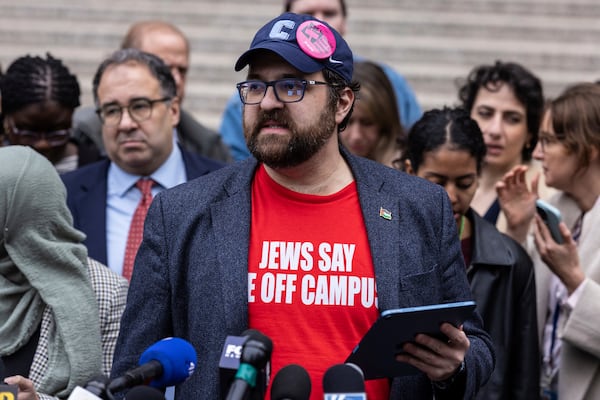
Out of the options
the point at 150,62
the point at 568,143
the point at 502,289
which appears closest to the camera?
the point at 502,289

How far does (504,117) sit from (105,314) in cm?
266

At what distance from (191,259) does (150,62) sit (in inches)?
86.4

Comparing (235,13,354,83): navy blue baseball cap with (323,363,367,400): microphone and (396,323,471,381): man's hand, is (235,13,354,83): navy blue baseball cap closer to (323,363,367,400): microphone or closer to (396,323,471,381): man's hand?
(396,323,471,381): man's hand

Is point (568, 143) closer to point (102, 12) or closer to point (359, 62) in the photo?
point (359, 62)

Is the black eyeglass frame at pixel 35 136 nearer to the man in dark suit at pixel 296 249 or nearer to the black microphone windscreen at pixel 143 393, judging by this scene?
the man in dark suit at pixel 296 249

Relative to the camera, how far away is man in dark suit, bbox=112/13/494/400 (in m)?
3.43

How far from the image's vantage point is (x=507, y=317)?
4.68 metres

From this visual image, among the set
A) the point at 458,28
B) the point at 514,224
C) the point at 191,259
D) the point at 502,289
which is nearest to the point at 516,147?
the point at 514,224

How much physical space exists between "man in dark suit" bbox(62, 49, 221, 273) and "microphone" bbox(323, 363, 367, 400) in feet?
8.13

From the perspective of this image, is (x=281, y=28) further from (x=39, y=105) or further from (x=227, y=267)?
(x=39, y=105)

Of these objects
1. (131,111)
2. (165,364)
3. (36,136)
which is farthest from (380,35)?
(165,364)

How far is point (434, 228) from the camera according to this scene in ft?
11.9

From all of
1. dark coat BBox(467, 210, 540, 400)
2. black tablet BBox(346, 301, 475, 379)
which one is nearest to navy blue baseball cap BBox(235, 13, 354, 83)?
black tablet BBox(346, 301, 475, 379)

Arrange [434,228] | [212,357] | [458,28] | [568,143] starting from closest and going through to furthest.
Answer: [212,357]
[434,228]
[568,143]
[458,28]
